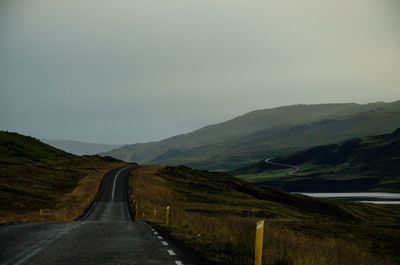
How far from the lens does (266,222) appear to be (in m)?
47.8

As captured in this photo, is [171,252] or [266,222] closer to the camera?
[171,252]

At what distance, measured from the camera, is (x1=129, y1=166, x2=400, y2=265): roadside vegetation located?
14645 millimetres

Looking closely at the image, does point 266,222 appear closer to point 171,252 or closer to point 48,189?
point 171,252

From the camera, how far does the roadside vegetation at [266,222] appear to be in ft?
48.0

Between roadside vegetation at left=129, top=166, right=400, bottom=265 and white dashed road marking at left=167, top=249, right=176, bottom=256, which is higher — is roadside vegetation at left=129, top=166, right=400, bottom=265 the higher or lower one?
the lower one

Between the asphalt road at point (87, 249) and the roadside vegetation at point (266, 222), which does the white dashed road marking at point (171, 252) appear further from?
the roadside vegetation at point (266, 222)

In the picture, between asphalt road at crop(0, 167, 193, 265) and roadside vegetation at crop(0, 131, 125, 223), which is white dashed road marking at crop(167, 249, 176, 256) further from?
roadside vegetation at crop(0, 131, 125, 223)

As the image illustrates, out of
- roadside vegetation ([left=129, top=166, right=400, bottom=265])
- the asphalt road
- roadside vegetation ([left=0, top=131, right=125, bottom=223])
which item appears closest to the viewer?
the asphalt road

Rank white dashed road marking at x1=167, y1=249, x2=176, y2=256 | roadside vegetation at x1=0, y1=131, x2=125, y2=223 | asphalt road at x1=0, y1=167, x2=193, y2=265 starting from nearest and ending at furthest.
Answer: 1. asphalt road at x1=0, y1=167, x2=193, y2=265
2. white dashed road marking at x1=167, y1=249, x2=176, y2=256
3. roadside vegetation at x1=0, y1=131, x2=125, y2=223

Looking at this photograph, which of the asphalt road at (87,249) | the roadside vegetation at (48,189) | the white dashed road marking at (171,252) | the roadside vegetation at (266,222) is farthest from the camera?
the roadside vegetation at (48,189)

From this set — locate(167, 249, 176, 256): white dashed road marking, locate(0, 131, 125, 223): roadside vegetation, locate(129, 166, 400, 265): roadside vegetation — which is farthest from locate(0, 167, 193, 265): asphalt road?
locate(0, 131, 125, 223): roadside vegetation

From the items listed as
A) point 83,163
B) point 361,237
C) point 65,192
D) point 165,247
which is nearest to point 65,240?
point 165,247

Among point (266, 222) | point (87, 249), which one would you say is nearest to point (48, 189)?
point (266, 222)

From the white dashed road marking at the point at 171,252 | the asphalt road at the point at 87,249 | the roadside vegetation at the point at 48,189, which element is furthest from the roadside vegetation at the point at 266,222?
the roadside vegetation at the point at 48,189
